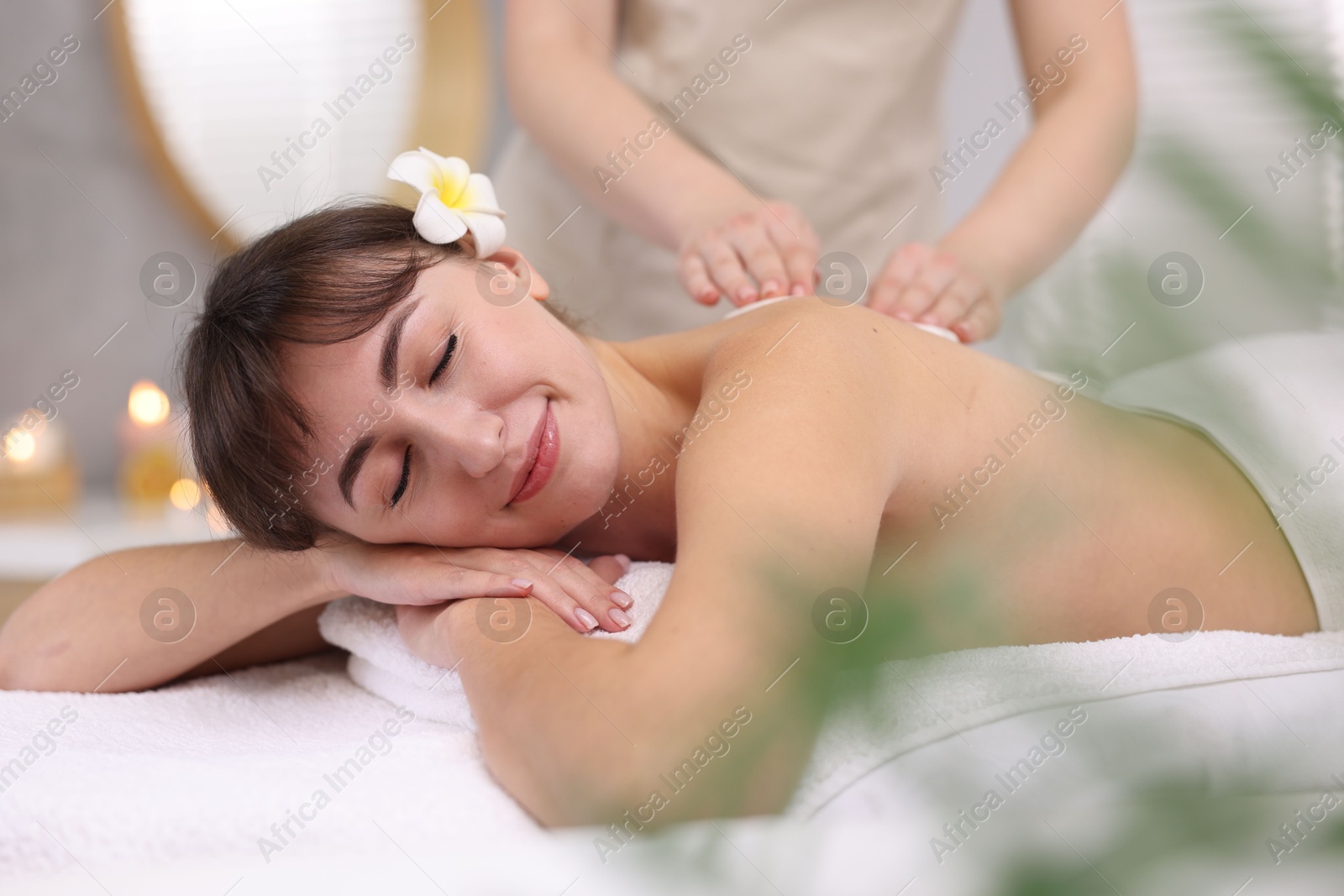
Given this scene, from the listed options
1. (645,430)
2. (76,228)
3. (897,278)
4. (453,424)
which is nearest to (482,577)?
(453,424)

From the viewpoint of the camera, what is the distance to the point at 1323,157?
22 centimetres

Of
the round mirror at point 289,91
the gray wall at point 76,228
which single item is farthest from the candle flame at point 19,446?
the round mirror at point 289,91

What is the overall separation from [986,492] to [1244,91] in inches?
26.4

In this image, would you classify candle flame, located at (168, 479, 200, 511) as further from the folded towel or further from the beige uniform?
the folded towel

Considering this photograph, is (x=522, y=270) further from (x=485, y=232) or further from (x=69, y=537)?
(x=69, y=537)


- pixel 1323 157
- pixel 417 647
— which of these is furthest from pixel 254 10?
pixel 1323 157

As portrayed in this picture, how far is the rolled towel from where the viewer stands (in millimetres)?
891

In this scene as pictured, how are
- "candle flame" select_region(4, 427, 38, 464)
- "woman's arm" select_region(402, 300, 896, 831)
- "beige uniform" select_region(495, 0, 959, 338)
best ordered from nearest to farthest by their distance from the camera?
"woman's arm" select_region(402, 300, 896, 831), "beige uniform" select_region(495, 0, 959, 338), "candle flame" select_region(4, 427, 38, 464)

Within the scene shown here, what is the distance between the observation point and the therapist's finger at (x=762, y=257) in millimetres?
1104

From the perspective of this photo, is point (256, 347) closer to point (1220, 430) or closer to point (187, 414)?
point (187, 414)

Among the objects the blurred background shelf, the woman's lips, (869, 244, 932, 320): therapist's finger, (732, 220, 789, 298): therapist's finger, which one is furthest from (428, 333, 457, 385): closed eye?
the blurred background shelf

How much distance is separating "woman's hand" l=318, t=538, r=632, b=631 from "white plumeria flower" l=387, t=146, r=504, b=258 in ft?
1.06

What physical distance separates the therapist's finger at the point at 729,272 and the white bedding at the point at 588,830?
325 millimetres

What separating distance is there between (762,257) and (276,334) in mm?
494
